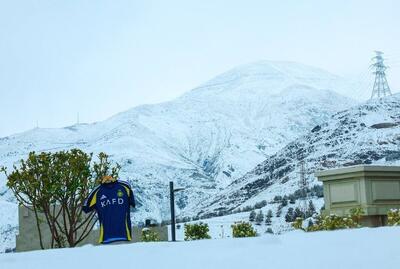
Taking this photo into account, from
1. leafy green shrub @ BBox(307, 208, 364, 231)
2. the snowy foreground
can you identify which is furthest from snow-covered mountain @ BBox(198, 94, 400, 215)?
the snowy foreground

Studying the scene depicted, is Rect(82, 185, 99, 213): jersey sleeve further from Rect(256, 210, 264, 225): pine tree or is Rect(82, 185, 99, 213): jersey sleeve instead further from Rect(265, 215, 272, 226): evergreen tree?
Rect(256, 210, 264, 225): pine tree

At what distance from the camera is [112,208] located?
31.3 feet

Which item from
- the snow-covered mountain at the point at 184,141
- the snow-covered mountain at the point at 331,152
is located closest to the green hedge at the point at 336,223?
the snow-covered mountain at the point at 331,152

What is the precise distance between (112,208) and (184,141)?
16434cm

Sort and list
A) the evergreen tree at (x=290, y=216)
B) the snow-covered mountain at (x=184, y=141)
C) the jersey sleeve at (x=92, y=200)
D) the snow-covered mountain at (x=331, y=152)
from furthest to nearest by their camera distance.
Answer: the snow-covered mountain at (x=184, y=141) < the snow-covered mountain at (x=331, y=152) < the evergreen tree at (x=290, y=216) < the jersey sleeve at (x=92, y=200)

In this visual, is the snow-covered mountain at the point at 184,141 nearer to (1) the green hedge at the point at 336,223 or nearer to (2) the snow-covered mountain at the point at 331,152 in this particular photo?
(2) the snow-covered mountain at the point at 331,152

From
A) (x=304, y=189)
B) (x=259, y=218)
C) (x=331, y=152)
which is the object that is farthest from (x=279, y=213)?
(x=331, y=152)

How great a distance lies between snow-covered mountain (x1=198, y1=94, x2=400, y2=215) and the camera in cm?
7662

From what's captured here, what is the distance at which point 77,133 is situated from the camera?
18900 centimetres

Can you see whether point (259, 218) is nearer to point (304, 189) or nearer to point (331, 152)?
point (304, 189)

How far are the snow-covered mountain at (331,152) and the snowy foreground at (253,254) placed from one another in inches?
2687

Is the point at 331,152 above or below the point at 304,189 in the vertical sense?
above

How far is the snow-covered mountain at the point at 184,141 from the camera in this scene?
130100 millimetres

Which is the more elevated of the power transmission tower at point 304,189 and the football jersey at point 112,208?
the power transmission tower at point 304,189
